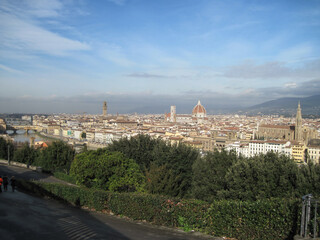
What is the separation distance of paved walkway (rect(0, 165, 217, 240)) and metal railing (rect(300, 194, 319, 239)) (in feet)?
5.48

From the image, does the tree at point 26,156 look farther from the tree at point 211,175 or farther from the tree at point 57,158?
the tree at point 211,175

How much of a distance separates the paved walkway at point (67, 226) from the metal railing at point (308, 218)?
167 centimetres

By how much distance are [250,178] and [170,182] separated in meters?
3.02

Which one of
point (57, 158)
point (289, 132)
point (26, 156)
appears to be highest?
point (289, 132)

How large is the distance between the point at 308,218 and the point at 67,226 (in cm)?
425

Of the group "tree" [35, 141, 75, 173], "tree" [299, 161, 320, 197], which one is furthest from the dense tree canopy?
"tree" [35, 141, 75, 173]

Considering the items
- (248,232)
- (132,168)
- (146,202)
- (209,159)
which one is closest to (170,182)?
(132,168)

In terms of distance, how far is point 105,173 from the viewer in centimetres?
984

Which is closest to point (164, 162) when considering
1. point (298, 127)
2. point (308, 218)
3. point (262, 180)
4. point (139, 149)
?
point (139, 149)

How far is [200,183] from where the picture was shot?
11539mm

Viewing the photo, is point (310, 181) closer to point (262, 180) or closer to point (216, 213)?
point (262, 180)

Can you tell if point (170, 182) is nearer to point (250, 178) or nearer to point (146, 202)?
point (250, 178)

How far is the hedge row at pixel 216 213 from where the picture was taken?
15.6 feet

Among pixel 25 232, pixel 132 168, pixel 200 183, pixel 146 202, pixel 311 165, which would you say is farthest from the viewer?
pixel 200 183
